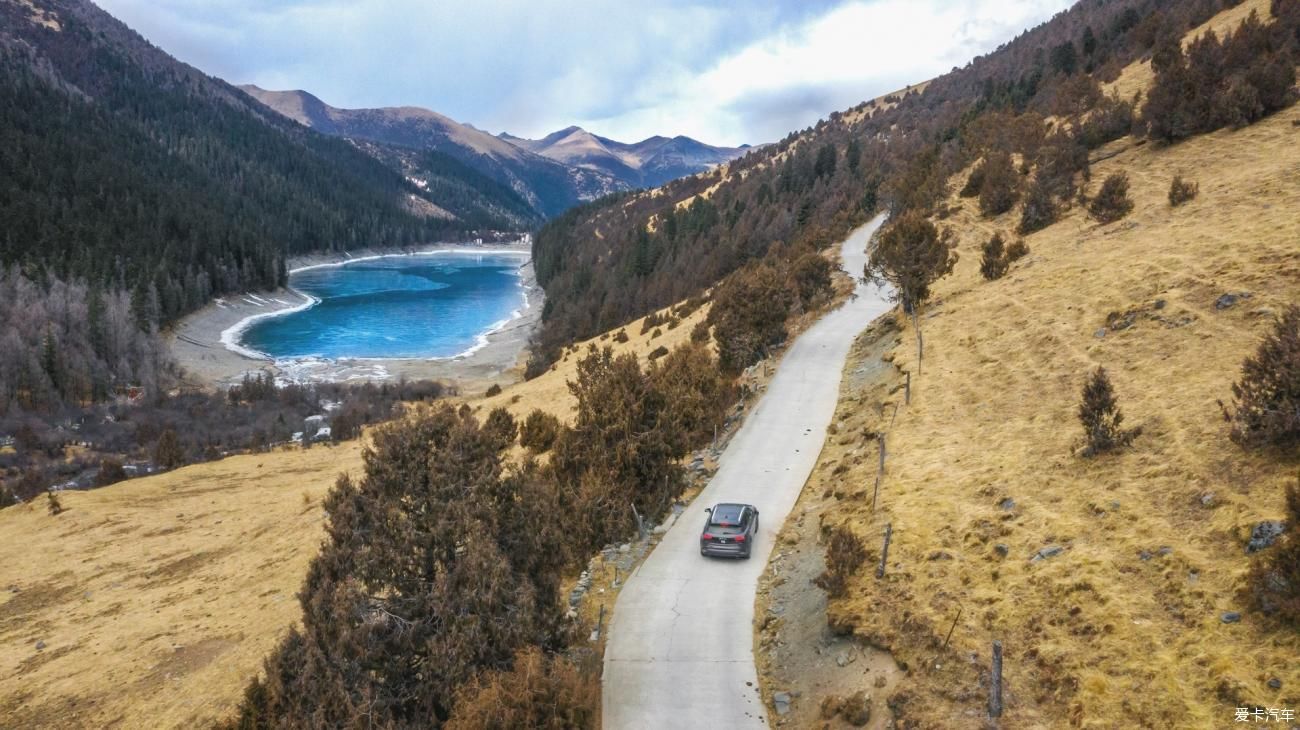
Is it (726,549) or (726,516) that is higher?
(726,516)

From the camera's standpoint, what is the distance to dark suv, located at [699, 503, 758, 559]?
1612 cm

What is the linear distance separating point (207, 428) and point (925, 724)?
163 feet

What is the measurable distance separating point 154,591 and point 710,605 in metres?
18.0

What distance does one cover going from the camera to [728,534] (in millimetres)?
16109

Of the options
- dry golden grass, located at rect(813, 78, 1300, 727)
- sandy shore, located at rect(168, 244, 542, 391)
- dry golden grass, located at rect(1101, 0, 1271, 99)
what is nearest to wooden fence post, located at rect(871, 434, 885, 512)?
dry golden grass, located at rect(813, 78, 1300, 727)

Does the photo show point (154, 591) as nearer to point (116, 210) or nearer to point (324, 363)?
point (324, 363)

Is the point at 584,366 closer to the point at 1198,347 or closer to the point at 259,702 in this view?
the point at 259,702

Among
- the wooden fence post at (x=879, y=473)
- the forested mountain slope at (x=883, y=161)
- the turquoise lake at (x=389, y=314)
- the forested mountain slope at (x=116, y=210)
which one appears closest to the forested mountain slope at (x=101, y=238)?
the forested mountain slope at (x=116, y=210)

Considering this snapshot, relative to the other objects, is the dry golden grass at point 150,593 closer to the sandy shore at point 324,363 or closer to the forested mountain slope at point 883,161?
the sandy shore at point 324,363

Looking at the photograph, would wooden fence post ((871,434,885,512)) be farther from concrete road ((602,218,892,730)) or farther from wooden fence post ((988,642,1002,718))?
wooden fence post ((988,642,1002,718))

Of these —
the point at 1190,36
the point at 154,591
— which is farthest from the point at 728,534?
the point at 1190,36

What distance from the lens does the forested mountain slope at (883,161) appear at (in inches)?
1816

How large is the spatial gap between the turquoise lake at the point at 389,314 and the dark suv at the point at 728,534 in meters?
67.8

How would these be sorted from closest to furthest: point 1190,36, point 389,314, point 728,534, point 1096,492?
point 1096,492, point 728,534, point 1190,36, point 389,314
